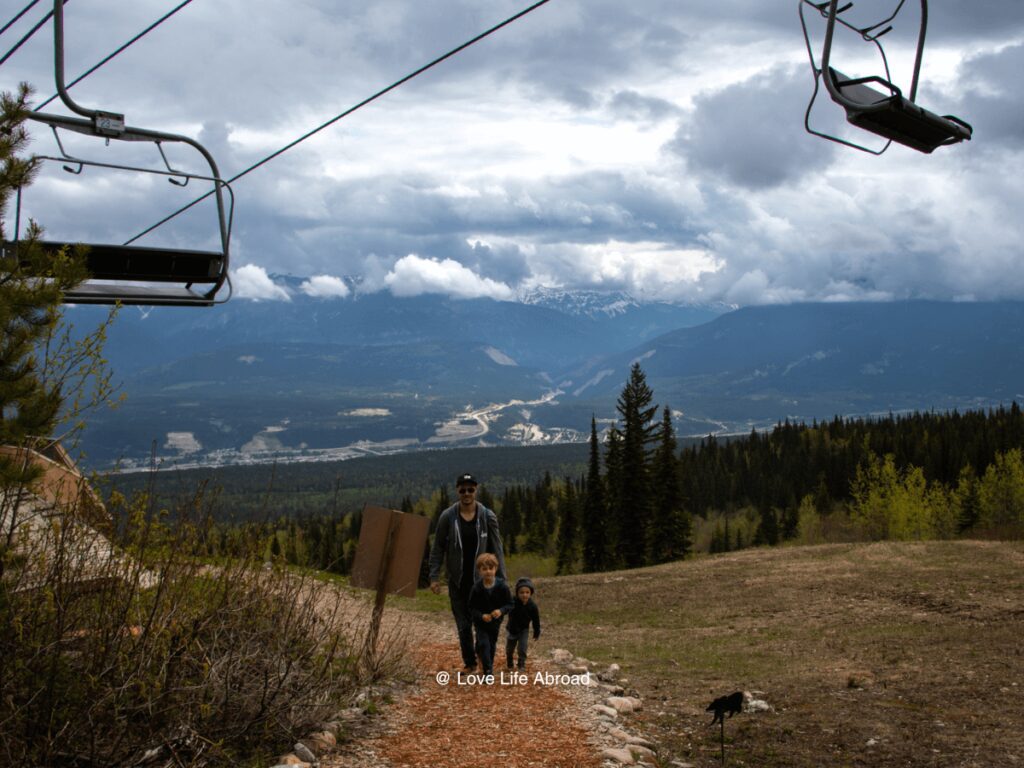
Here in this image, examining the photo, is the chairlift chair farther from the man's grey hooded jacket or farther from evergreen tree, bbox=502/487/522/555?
evergreen tree, bbox=502/487/522/555

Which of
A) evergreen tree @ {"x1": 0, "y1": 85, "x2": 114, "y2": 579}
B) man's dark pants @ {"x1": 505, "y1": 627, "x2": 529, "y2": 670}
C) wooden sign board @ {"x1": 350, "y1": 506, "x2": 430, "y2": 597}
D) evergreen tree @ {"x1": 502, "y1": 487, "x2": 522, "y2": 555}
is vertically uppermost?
evergreen tree @ {"x1": 0, "y1": 85, "x2": 114, "y2": 579}

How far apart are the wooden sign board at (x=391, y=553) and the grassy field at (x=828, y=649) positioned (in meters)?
2.78

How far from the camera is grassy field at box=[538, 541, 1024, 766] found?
891cm

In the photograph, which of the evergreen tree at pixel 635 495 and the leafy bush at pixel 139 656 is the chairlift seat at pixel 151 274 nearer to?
the leafy bush at pixel 139 656

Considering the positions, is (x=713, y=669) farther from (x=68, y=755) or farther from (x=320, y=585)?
(x=68, y=755)

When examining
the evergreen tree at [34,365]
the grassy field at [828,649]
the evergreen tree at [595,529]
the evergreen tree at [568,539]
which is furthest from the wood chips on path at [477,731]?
the evergreen tree at [568,539]

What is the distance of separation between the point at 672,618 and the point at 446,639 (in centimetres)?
653

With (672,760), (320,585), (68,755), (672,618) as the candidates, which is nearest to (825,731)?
(672,760)

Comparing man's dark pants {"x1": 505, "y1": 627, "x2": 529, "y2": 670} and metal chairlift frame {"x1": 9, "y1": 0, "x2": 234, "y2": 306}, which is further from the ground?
metal chairlift frame {"x1": 9, "y1": 0, "x2": 234, "y2": 306}

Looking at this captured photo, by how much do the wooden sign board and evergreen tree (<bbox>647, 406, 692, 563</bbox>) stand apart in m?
48.3

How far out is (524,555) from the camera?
8462cm

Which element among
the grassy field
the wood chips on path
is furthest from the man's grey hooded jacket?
the grassy field

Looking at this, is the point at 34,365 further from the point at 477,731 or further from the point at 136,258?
the point at 477,731

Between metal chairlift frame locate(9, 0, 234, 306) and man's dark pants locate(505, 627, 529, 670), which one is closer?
metal chairlift frame locate(9, 0, 234, 306)
